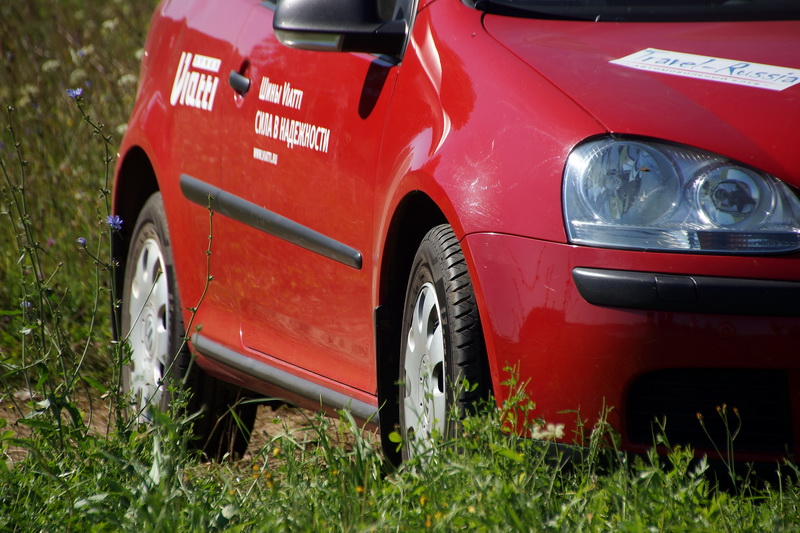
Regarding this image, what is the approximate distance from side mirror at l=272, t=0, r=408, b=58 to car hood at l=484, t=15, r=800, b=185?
0.88ft

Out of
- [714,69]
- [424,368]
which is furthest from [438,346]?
[714,69]

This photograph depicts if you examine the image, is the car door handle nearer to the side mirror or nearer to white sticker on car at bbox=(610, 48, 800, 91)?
the side mirror

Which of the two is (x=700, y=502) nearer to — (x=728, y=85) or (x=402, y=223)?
(x=728, y=85)

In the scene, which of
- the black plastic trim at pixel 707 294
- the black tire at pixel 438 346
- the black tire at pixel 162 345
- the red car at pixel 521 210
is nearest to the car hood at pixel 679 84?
the red car at pixel 521 210

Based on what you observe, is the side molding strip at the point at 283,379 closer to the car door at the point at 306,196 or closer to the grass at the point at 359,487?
the car door at the point at 306,196

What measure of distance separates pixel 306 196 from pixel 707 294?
138cm

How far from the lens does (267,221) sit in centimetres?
369

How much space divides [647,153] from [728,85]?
0.92 feet

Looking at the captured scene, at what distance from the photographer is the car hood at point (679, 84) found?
8.23ft

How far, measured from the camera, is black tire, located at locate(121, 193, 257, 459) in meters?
4.20

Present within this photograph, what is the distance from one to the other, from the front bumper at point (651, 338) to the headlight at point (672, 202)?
0.03 meters

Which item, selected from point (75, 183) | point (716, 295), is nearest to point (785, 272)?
point (716, 295)

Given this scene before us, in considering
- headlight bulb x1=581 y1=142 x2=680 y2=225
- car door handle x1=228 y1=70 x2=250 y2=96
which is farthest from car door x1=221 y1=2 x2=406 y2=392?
headlight bulb x1=581 y1=142 x2=680 y2=225

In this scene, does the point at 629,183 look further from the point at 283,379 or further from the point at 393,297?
the point at 283,379
